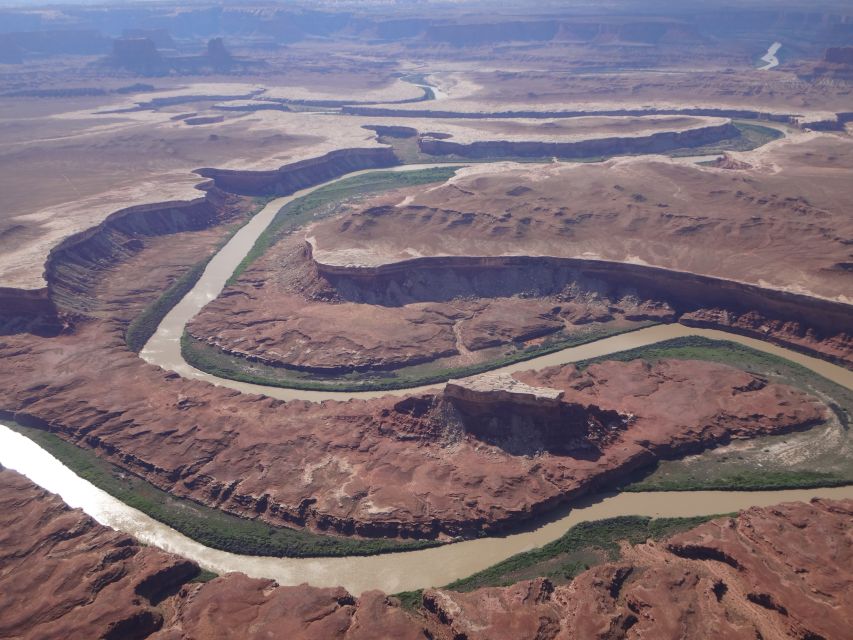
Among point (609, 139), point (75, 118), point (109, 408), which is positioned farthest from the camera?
point (75, 118)

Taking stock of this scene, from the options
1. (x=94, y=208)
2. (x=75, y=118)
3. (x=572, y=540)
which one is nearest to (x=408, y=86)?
(x=75, y=118)

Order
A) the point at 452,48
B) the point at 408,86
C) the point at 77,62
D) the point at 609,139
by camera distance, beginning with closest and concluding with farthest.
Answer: the point at 609,139
the point at 408,86
the point at 77,62
the point at 452,48

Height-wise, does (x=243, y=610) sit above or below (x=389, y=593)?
above

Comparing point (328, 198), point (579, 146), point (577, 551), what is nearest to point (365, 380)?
point (577, 551)

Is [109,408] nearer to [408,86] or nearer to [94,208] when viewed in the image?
[94,208]

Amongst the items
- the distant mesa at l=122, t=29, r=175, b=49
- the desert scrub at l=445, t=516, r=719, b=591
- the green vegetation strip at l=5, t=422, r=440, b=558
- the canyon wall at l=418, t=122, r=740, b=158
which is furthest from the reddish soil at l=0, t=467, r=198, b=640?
the distant mesa at l=122, t=29, r=175, b=49

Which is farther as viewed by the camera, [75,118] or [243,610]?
[75,118]
